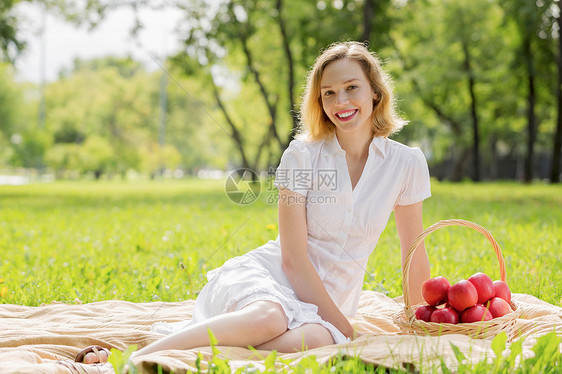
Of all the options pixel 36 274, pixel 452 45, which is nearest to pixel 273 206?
pixel 36 274

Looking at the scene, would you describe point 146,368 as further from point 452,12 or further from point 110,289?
point 452,12

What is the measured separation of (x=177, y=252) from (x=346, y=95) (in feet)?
11.1

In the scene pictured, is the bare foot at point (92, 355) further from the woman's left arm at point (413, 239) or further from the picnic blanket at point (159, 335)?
the woman's left arm at point (413, 239)

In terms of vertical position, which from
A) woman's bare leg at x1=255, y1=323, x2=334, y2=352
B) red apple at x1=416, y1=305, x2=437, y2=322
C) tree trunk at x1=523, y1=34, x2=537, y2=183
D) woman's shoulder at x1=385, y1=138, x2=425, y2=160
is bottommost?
woman's bare leg at x1=255, y1=323, x2=334, y2=352

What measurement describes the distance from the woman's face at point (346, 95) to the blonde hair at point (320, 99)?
51 millimetres

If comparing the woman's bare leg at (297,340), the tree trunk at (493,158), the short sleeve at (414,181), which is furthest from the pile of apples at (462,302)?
the tree trunk at (493,158)

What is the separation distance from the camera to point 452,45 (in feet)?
72.1

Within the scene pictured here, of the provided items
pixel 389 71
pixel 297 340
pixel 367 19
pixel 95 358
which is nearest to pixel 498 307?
pixel 297 340

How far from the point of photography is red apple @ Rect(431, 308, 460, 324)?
2.69 m

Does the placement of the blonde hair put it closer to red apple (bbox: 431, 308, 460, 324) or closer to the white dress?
the white dress

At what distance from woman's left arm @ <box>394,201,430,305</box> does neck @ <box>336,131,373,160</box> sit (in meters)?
0.37

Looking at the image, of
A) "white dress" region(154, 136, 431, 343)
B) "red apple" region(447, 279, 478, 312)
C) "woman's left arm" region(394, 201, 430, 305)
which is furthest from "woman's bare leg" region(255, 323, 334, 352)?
"woman's left arm" region(394, 201, 430, 305)

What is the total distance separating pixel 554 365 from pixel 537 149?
3705cm

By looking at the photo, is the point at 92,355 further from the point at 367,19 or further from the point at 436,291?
the point at 367,19
